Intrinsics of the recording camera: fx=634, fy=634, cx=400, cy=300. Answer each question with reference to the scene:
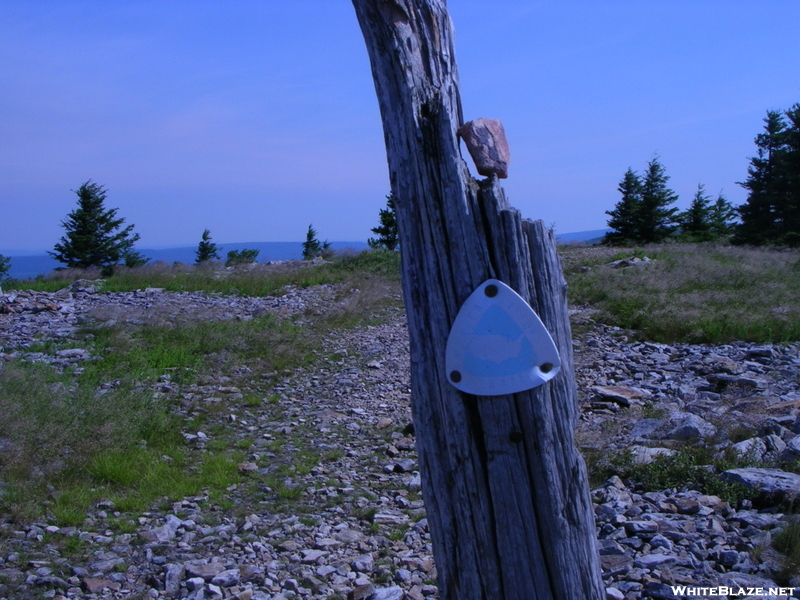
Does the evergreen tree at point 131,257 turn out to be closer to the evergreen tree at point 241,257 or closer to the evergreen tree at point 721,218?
the evergreen tree at point 241,257

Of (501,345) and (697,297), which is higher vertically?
(501,345)

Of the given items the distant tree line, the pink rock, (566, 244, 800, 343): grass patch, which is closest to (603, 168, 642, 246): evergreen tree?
the distant tree line

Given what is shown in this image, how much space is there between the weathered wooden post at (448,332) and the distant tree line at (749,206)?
35.6m

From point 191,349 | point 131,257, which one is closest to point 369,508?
point 191,349

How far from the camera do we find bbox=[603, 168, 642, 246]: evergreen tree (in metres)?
36.8

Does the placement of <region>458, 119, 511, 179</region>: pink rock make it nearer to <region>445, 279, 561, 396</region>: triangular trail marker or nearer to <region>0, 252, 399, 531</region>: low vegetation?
<region>445, 279, 561, 396</region>: triangular trail marker

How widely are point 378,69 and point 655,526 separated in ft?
12.5

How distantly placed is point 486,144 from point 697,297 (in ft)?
43.8

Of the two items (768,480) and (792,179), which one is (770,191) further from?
(768,480)

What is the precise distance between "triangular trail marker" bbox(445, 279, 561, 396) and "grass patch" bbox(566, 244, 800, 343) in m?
10.5

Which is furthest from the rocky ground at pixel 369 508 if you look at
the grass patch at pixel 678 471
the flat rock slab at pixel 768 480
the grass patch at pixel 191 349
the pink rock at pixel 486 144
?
the pink rock at pixel 486 144

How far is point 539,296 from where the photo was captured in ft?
6.41

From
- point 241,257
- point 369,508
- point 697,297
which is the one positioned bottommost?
point 369,508

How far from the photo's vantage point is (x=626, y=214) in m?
37.1
